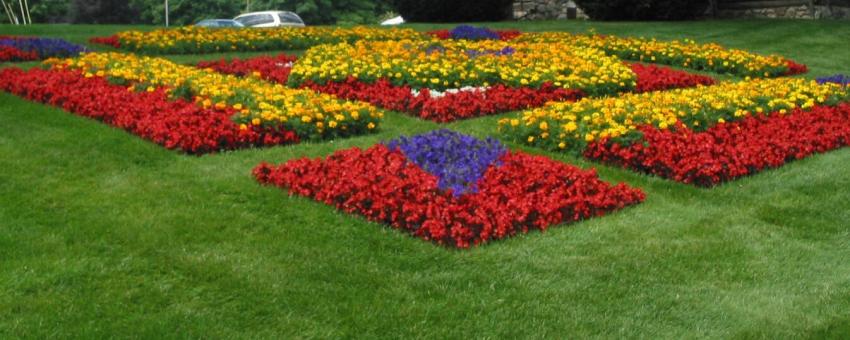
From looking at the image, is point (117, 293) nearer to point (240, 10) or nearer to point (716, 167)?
point (716, 167)

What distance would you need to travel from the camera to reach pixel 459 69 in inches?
475

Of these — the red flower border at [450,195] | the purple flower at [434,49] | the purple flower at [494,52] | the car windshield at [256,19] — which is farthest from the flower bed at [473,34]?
the car windshield at [256,19]

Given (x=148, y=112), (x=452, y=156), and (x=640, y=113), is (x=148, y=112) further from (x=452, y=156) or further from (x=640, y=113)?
(x=640, y=113)

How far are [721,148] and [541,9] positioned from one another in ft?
63.2

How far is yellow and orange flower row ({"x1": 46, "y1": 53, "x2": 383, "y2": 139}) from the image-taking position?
9.15 metres

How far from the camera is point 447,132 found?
27.3 ft

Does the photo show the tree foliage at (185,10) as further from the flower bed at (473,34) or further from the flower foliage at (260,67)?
the flower foliage at (260,67)

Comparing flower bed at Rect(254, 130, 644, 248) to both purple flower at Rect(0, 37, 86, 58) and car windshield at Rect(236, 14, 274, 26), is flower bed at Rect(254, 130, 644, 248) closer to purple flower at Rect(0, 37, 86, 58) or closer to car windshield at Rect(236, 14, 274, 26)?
purple flower at Rect(0, 37, 86, 58)

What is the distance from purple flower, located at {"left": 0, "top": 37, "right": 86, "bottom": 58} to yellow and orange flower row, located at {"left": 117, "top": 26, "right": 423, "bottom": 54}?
1345 millimetres

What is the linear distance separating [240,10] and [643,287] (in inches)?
1985

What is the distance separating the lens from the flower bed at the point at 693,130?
845 centimetres

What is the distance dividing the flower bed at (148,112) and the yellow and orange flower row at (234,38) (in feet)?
14.9

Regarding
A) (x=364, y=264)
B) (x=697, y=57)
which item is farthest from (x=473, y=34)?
(x=364, y=264)

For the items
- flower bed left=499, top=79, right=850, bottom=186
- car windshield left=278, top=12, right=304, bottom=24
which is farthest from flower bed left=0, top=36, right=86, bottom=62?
car windshield left=278, top=12, right=304, bottom=24
